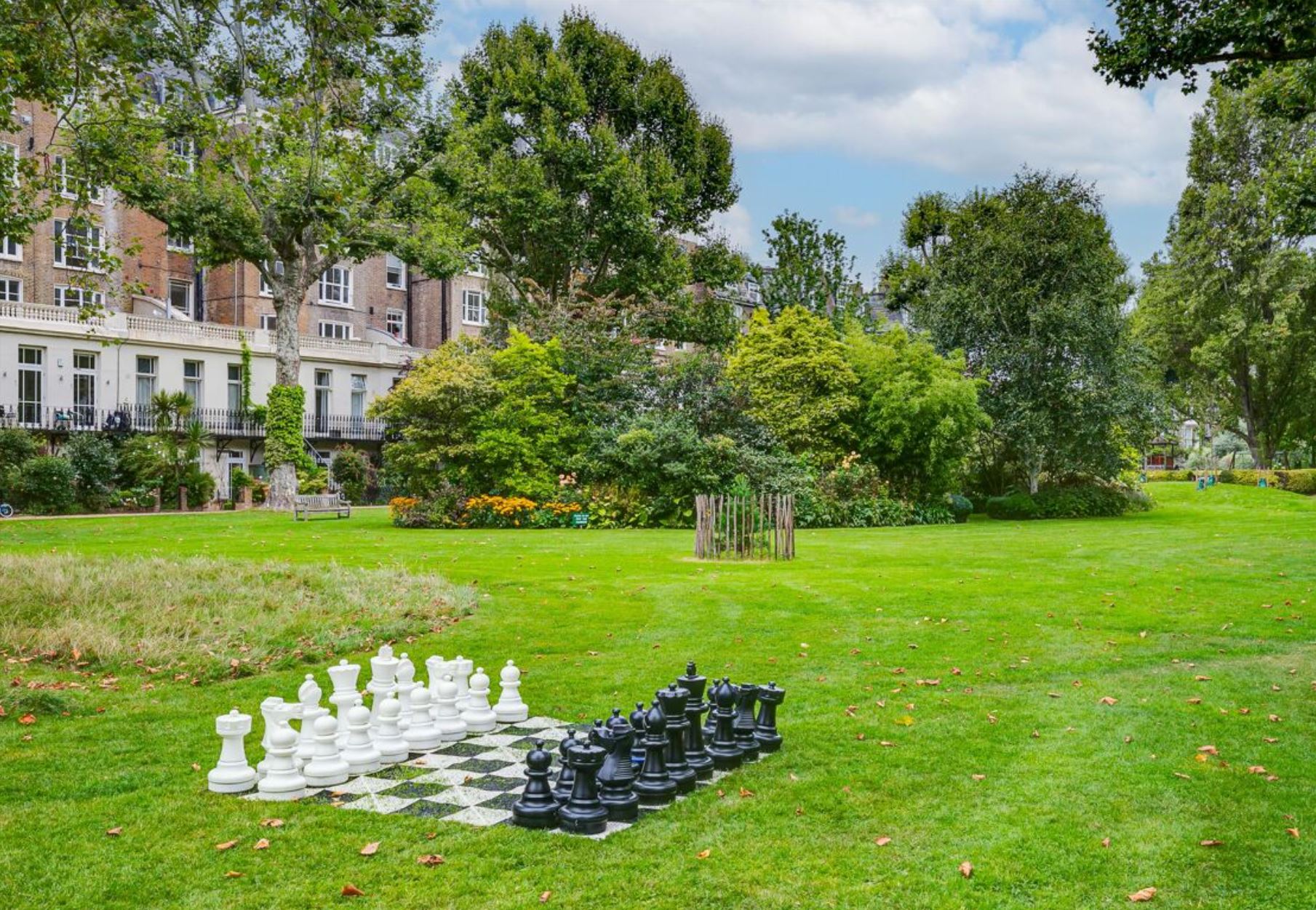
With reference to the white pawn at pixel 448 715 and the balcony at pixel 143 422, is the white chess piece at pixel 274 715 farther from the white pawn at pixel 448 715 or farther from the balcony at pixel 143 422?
the balcony at pixel 143 422

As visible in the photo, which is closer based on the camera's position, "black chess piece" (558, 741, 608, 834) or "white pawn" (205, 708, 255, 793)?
"black chess piece" (558, 741, 608, 834)

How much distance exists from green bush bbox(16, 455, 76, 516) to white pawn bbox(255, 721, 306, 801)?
104ft

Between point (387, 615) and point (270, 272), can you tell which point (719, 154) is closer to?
point (270, 272)

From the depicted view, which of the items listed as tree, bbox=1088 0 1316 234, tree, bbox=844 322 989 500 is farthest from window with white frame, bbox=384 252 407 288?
tree, bbox=1088 0 1316 234

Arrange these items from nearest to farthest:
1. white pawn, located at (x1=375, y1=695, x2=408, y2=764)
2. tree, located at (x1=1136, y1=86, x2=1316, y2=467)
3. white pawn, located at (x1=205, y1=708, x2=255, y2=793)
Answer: white pawn, located at (x1=205, y1=708, x2=255, y2=793) → white pawn, located at (x1=375, y1=695, x2=408, y2=764) → tree, located at (x1=1136, y1=86, x2=1316, y2=467)

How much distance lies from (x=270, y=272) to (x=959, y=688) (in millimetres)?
30172

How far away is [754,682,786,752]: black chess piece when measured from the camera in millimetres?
6566

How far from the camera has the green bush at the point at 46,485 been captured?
106 ft

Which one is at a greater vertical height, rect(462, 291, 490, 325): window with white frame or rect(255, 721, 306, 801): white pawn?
rect(462, 291, 490, 325): window with white frame

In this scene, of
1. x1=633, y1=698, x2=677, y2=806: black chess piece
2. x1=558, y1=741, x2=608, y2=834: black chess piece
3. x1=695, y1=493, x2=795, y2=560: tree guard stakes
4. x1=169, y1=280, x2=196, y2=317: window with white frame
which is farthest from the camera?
x1=169, y1=280, x2=196, y2=317: window with white frame

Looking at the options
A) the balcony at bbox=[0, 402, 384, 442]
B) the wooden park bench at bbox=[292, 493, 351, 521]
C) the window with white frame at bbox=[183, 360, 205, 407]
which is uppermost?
the window with white frame at bbox=[183, 360, 205, 407]

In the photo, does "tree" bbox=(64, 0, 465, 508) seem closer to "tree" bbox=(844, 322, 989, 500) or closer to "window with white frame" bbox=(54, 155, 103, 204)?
"window with white frame" bbox=(54, 155, 103, 204)

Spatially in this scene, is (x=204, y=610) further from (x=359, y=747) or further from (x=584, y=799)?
(x=584, y=799)

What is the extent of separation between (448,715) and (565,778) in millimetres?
1470
